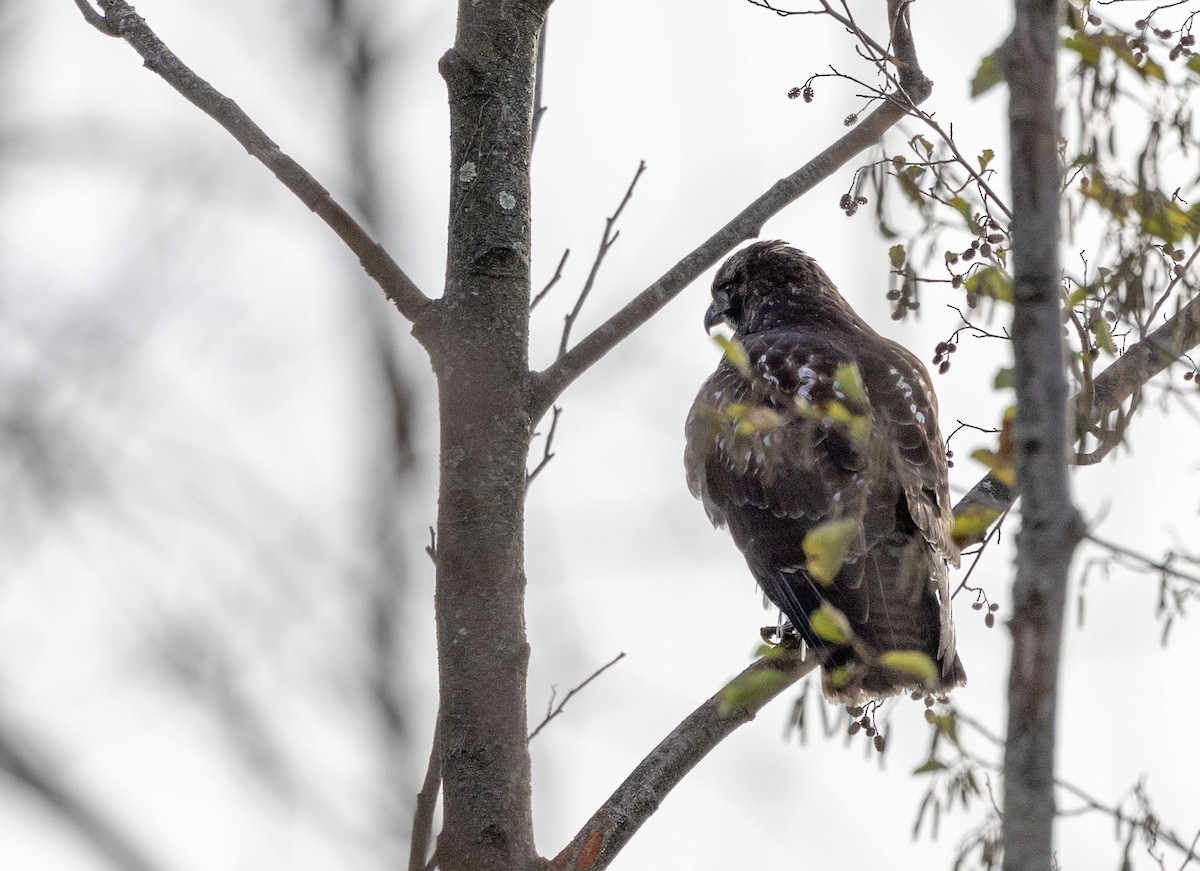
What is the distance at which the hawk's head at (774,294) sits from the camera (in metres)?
7.16

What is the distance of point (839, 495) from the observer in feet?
17.7

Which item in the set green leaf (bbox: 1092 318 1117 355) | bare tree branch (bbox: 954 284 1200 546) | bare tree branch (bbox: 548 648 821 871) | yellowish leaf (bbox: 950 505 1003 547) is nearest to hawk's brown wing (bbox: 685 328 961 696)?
bare tree branch (bbox: 954 284 1200 546)

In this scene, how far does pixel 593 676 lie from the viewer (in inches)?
147

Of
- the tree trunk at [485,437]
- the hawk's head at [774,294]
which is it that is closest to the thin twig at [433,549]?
the tree trunk at [485,437]


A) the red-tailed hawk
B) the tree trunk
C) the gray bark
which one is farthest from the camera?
the red-tailed hawk

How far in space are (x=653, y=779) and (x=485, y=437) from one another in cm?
87

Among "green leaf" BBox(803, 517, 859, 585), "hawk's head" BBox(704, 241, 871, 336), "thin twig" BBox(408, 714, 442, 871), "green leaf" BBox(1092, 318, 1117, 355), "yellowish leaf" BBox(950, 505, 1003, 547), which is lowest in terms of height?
"thin twig" BBox(408, 714, 442, 871)

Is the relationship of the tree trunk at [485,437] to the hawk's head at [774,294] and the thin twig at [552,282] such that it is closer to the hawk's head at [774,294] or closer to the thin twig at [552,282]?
the thin twig at [552,282]

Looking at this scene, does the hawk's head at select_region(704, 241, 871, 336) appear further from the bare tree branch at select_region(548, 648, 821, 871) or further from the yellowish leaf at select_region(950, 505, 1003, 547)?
the yellowish leaf at select_region(950, 505, 1003, 547)

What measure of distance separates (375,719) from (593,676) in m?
1.70

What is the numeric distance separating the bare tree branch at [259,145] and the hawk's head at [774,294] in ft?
12.1

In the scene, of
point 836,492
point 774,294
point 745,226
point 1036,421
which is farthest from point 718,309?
point 1036,421

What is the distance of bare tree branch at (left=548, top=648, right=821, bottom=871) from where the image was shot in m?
3.20

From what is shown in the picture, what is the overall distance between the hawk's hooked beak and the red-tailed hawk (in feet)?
2.94
